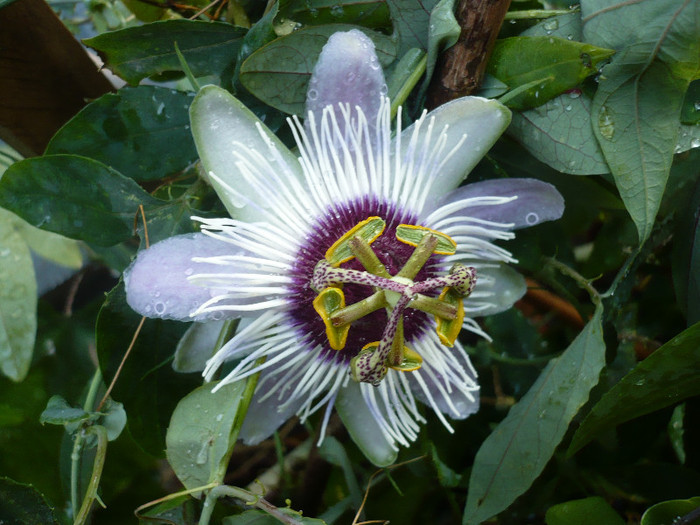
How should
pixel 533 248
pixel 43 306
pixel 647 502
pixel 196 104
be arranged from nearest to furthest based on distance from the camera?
1. pixel 196 104
2. pixel 533 248
3. pixel 647 502
4. pixel 43 306

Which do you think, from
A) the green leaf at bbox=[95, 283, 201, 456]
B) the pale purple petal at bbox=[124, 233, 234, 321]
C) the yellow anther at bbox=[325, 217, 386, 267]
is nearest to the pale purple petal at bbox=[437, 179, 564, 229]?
the yellow anther at bbox=[325, 217, 386, 267]

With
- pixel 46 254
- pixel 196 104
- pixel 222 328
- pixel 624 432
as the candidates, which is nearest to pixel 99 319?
pixel 222 328

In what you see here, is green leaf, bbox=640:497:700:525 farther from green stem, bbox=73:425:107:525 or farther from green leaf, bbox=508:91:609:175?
green stem, bbox=73:425:107:525

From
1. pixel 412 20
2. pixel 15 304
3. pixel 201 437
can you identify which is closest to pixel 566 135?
pixel 412 20

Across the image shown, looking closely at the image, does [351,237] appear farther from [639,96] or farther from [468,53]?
[639,96]

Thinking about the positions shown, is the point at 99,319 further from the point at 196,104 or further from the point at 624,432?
the point at 624,432
